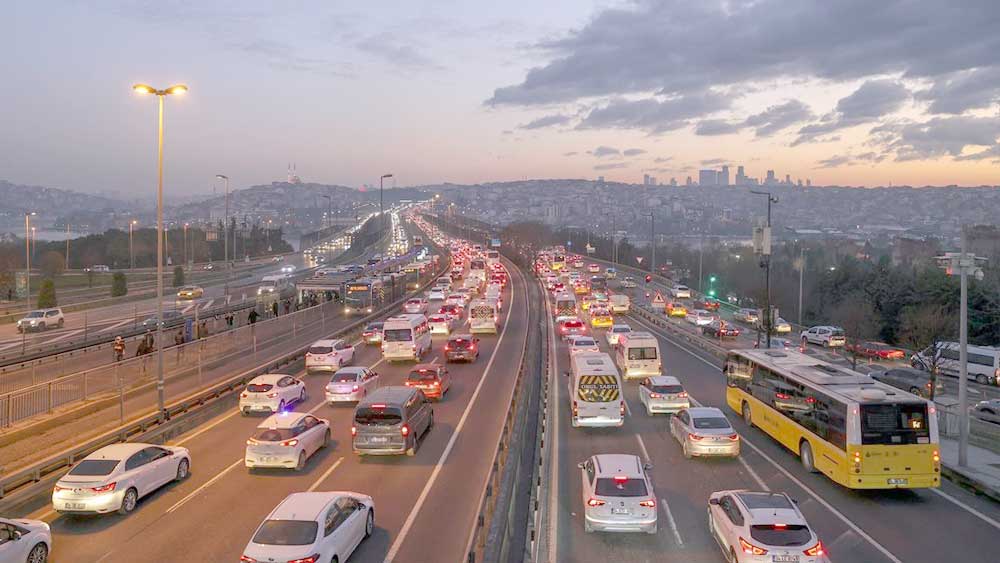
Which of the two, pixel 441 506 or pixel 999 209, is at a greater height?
pixel 999 209

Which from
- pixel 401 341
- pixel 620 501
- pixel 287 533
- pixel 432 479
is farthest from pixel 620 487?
pixel 401 341

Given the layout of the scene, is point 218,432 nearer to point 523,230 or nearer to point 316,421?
point 316,421

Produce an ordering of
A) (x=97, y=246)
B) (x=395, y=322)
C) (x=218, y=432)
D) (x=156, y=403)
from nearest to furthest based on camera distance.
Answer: (x=218, y=432) → (x=156, y=403) → (x=395, y=322) → (x=97, y=246)

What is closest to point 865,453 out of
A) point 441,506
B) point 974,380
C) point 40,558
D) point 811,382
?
point 811,382

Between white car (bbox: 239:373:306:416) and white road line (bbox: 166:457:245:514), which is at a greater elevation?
white car (bbox: 239:373:306:416)

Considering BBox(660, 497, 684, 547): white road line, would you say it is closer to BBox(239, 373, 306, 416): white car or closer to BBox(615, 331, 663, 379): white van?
BBox(239, 373, 306, 416): white car

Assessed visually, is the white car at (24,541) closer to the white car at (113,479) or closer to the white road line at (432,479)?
the white car at (113,479)

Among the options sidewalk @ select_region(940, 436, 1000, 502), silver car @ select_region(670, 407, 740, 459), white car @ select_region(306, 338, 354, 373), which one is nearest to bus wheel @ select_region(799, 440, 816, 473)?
silver car @ select_region(670, 407, 740, 459)
